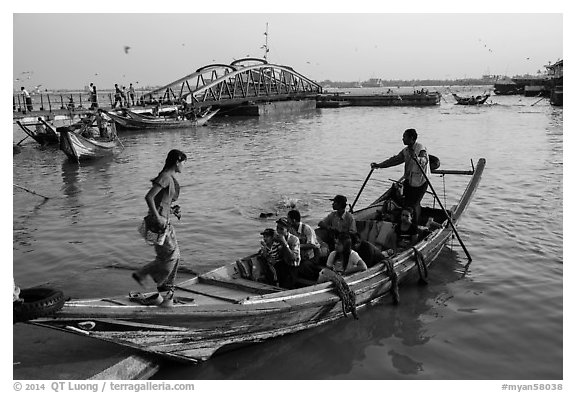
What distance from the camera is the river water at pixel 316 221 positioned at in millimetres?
6398

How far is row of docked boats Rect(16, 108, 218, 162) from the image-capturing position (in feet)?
69.2

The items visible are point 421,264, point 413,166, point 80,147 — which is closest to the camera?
point 421,264

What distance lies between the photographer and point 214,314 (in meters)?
5.59

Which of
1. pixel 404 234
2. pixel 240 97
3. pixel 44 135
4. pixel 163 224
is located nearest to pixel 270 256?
pixel 163 224


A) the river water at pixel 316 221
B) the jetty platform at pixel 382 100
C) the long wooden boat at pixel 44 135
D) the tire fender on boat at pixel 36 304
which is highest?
the jetty platform at pixel 382 100

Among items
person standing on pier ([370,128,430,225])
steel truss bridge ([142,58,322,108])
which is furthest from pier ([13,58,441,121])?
person standing on pier ([370,128,430,225])

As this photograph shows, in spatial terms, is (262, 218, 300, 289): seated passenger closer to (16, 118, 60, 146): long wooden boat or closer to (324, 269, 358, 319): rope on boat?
(324, 269, 358, 319): rope on boat

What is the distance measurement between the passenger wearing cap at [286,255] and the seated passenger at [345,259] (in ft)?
1.65

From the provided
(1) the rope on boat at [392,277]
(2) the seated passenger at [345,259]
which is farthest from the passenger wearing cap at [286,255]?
(1) the rope on boat at [392,277]

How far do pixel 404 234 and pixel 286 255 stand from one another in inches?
109

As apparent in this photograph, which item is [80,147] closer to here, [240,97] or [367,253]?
[367,253]

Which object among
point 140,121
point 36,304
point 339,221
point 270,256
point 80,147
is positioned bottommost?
point 270,256

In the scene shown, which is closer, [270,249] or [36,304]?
[36,304]

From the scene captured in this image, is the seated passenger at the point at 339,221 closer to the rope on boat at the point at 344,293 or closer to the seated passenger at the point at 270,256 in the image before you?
the seated passenger at the point at 270,256
